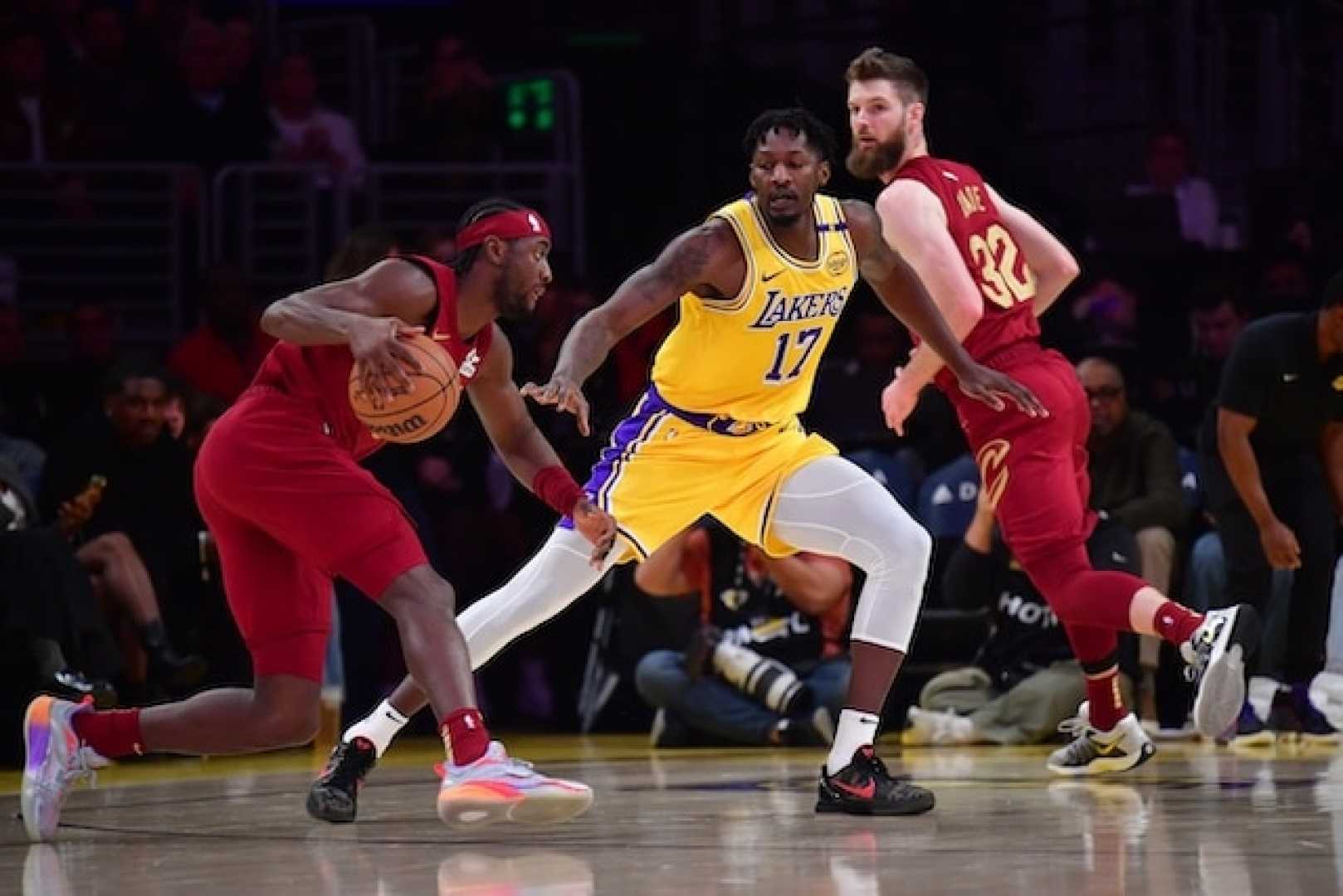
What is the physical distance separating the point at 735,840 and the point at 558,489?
103 cm

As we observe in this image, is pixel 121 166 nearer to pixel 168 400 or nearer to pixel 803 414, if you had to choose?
pixel 168 400

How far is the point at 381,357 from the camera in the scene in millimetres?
5793

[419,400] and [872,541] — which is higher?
[419,400]

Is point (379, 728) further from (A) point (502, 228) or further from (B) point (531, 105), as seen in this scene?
(B) point (531, 105)

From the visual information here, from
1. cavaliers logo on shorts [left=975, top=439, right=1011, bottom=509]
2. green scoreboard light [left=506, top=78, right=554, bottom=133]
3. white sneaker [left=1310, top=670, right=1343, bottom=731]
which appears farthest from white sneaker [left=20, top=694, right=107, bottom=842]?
green scoreboard light [left=506, top=78, right=554, bottom=133]

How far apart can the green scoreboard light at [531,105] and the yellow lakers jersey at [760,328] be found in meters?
7.05

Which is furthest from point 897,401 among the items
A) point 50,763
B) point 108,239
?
point 108,239

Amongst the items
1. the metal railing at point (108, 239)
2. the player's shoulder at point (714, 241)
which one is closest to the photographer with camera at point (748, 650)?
the metal railing at point (108, 239)

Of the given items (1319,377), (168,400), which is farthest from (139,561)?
(1319,377)

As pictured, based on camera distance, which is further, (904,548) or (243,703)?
(904,548)

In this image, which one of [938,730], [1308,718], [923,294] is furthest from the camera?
[938,730]

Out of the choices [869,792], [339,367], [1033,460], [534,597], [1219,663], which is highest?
[339,367]

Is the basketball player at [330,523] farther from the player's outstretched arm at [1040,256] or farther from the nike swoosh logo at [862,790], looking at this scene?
the player's outstretched arm at [1040,256]

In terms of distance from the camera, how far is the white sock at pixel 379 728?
6648 mm
